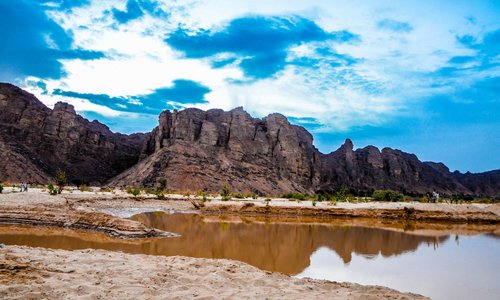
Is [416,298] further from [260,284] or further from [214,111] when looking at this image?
[214,111]

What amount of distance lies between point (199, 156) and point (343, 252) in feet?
293

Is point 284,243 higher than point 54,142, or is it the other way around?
point 54,142

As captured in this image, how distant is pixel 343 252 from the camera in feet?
55.9

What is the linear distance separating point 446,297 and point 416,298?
6.26ft

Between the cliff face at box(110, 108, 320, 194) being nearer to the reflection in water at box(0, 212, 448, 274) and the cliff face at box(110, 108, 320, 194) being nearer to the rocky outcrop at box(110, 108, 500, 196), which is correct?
the rocky outcrop at box(110, 108, 500, 196)

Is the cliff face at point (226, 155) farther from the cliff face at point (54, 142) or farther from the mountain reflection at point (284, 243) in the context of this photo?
the mountain reflection at point (284, 243)

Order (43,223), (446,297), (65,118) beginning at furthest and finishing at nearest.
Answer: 1. (65,118)
2. (43,223)
3. (446,297)

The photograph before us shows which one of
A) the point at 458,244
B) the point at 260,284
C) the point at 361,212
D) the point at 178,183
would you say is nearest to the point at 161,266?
the point at 260,284

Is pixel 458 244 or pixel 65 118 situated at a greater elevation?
pixel 65 118

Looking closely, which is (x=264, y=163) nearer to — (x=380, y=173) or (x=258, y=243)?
(x=380, y=173)

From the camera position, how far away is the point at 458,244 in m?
21.1

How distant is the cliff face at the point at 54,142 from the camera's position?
93188 mm

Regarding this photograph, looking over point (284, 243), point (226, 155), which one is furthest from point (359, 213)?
point (226, 155)

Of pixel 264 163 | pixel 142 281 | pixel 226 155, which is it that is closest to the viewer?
pixel 142 281
